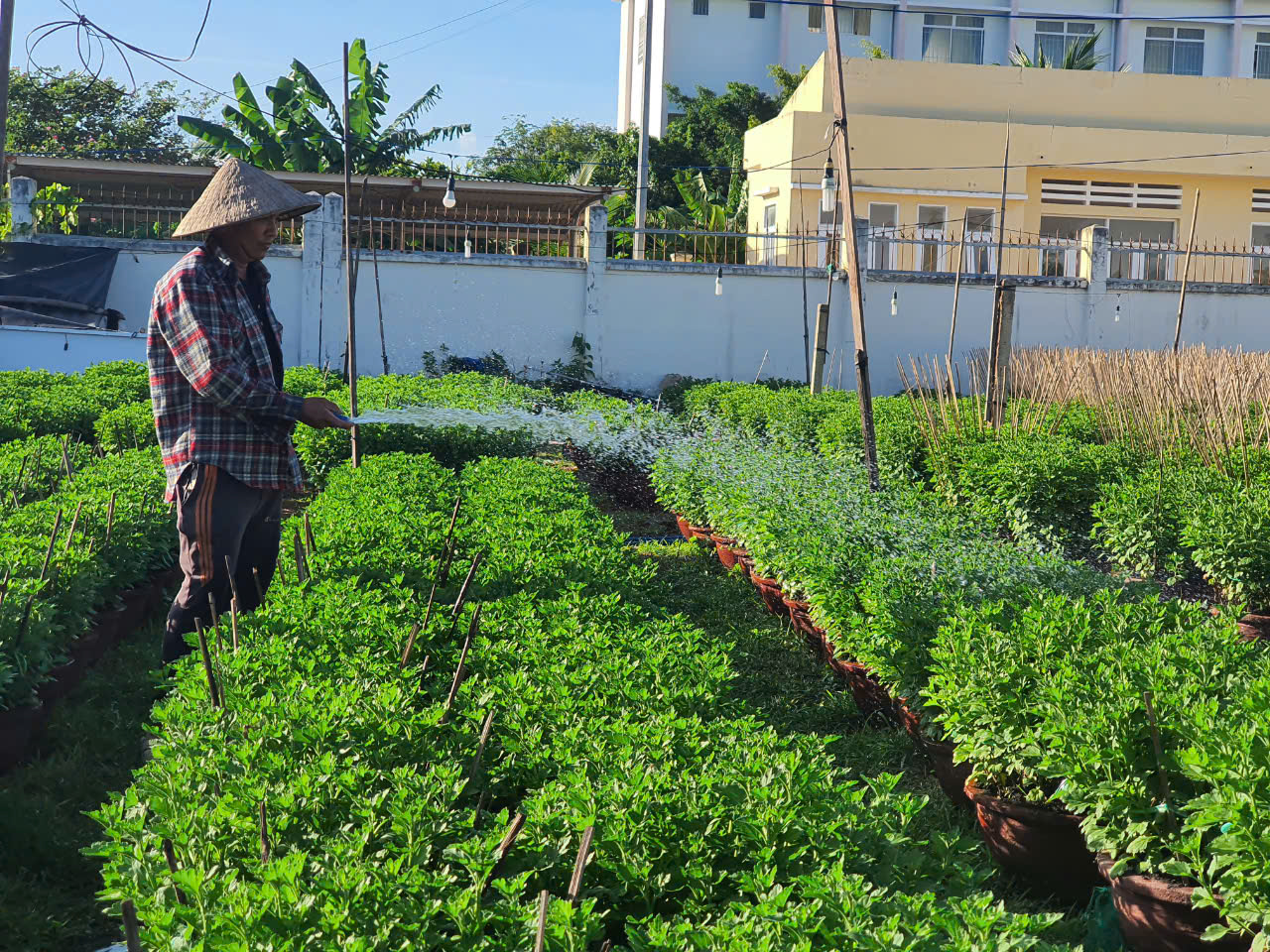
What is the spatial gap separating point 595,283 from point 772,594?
13312 millimetres

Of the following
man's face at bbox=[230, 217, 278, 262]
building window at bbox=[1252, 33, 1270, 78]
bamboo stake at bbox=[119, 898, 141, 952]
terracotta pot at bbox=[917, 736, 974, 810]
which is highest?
building window at bbox=[1252, 33, 1270, 78]

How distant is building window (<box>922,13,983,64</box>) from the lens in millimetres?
35250

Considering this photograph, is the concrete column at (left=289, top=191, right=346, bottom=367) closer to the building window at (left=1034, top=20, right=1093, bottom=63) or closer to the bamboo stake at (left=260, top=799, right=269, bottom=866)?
the bamboo stake at (left=260, top=799, right=269, bottom=866)

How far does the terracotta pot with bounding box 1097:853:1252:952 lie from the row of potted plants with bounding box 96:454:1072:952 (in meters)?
0.62

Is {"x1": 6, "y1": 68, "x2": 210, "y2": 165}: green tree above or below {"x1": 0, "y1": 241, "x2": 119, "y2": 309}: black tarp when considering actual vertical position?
above

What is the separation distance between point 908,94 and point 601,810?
25653 millimetres

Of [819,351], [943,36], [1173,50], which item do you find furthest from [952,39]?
[819,351]

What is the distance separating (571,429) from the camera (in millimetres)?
12555

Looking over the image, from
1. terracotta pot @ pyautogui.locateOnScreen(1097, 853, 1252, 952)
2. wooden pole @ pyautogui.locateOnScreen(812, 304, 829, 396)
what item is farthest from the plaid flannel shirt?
wooden pole @ pyautogui.locateOnScreen(812, 304, 829, 396)

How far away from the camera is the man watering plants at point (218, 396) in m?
4.37

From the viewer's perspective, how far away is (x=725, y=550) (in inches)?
332

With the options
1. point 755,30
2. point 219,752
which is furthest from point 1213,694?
point 755,30

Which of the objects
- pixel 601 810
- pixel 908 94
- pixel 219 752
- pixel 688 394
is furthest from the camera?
pixel 908 94

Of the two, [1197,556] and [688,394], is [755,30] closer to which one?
[688,394]
